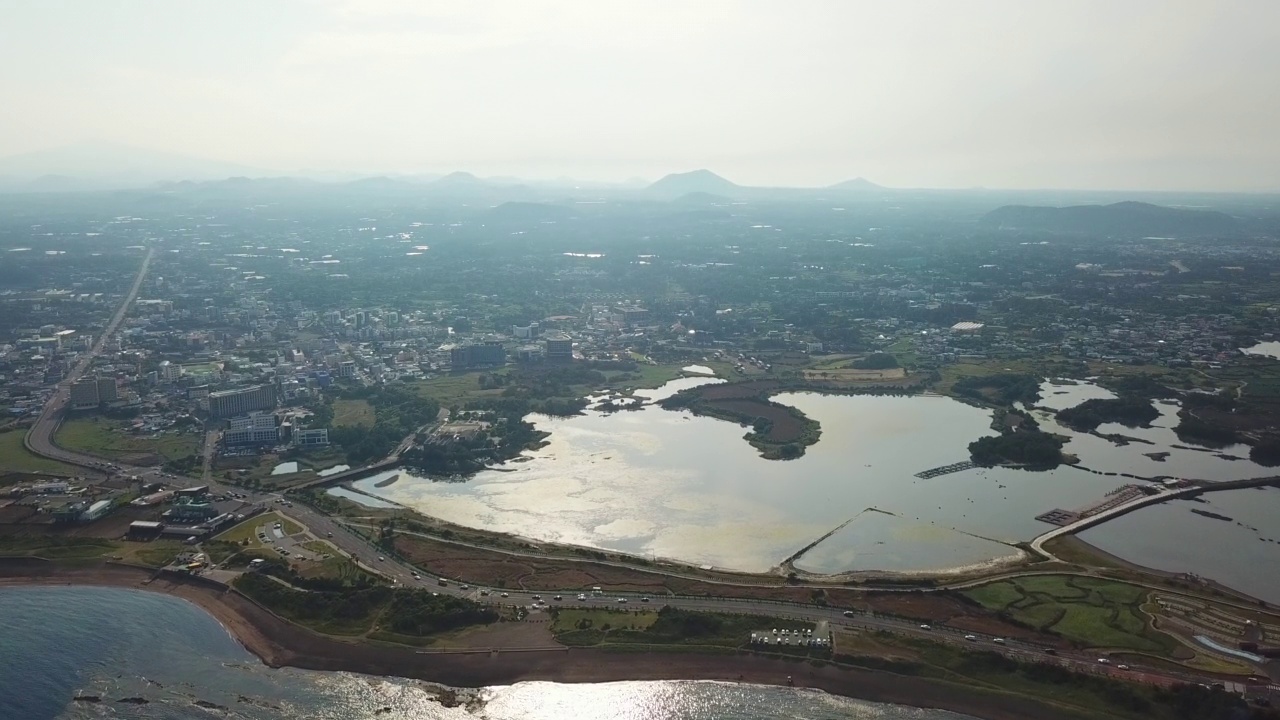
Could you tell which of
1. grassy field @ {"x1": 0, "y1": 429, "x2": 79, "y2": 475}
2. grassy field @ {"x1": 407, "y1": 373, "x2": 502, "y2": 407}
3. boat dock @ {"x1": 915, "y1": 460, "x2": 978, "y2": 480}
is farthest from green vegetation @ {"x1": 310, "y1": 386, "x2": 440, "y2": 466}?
boat dock @ {"x1": 915, "y1": 460, "x2": 978, "y2": 480}

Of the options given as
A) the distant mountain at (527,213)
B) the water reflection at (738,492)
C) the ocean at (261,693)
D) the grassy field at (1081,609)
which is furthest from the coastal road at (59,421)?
the distant mountain at (527,213)

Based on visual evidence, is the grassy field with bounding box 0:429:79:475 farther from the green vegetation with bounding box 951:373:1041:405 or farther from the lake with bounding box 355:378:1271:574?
the green vegetation with bounding box 951:373:1041:405

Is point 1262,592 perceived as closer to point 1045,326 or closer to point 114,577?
point 114,577

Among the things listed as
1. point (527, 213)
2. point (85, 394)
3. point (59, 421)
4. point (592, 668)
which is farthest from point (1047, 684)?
point (527, 213)

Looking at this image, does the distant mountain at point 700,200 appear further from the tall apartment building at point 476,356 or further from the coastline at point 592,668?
the coastline at point 592,668

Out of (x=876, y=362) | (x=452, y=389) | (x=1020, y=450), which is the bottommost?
(x=452, y=389)

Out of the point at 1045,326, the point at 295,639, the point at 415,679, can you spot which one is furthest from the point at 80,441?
the point at 1045,326

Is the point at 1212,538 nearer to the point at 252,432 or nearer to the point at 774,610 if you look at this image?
the point at 774,610
